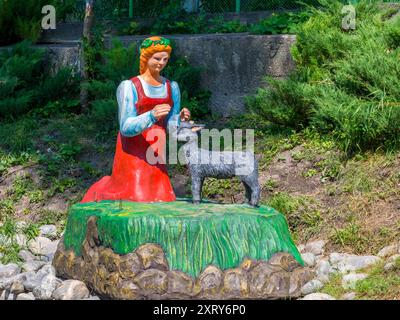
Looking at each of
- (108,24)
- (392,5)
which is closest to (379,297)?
(392,5)

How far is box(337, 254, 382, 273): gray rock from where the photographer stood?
6.91 meters

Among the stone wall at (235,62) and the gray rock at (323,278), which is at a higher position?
the stone wall at (235,62)

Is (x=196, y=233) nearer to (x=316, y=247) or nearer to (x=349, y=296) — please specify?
(x=349, y=296)

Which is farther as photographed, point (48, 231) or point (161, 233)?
point (48, 231)

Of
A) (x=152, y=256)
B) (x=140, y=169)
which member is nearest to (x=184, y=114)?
(x=140, y=169)

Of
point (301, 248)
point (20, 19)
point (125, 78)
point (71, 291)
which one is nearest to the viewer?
point (71, 291)

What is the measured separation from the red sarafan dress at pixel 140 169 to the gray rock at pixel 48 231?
1.89 m

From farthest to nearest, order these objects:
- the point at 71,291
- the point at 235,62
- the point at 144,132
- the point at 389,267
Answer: the point at 235,62
the point at 144,132
the point at 389,267
the point at 71,291

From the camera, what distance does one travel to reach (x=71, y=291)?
256 inches

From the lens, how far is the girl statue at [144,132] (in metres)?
6.95

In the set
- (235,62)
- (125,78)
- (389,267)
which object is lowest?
(389,267)

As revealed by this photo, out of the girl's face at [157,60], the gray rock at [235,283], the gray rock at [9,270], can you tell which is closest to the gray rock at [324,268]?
the gray rock at [235,283]

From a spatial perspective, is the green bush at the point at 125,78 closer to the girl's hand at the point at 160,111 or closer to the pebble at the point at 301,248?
the pebble at the point at 301,248

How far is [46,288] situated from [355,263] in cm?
244
